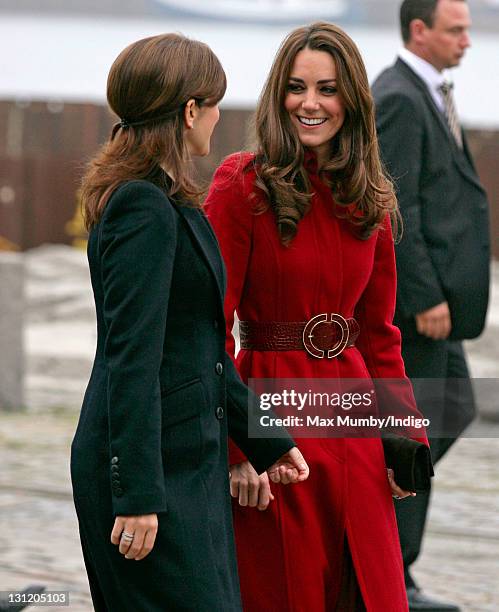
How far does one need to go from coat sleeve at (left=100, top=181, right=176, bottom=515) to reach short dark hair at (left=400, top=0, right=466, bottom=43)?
275cm

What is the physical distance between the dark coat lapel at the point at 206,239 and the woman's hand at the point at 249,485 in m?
0.56

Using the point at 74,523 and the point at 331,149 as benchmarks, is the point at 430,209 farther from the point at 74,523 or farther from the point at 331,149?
the point at 74,523

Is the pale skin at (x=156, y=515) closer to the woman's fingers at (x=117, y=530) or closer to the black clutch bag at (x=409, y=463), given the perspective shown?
the woman's fingers at (x=117, y=530)

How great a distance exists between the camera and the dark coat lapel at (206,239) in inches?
120

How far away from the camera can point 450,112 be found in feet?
17.9

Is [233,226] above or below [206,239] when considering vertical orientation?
below

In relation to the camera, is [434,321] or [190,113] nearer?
[190,113]

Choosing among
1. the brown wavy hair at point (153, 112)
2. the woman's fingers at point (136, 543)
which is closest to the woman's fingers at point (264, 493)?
the woman's fingers at point (136, 543)

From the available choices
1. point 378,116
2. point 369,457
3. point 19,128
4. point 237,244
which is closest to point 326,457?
point 369,457

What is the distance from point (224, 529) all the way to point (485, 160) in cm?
1605

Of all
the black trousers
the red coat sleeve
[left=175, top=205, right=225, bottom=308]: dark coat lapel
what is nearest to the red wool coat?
the red coat sleeve

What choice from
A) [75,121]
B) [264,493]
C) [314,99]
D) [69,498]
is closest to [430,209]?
[314,99]

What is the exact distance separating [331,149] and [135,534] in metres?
1.32

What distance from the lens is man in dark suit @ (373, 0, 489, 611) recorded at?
16.7 ft
